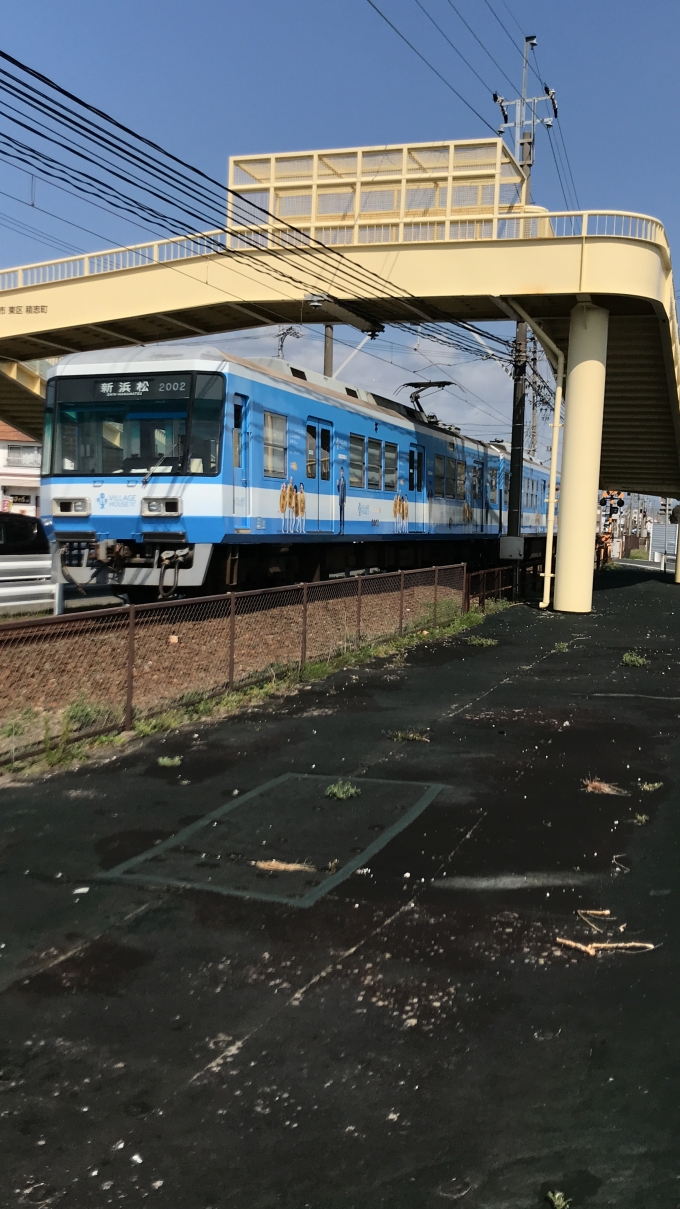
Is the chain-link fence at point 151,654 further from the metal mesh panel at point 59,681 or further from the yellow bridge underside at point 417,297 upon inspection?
the yellow bridge underside at point 417,297

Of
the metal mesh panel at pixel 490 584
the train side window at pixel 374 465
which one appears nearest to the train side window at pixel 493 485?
the metal mesh panel at pixel 490 584

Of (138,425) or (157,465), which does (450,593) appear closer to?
(157,465)

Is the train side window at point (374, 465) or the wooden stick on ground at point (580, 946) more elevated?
the train side window at point (374, 465)

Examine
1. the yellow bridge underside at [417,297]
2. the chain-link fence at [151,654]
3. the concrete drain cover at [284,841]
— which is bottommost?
the concrete drain cover at [284,841]

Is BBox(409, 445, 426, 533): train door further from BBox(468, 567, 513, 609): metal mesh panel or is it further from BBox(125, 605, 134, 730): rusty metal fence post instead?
BBox(125, 605, 134, 730): rusty metal fence post

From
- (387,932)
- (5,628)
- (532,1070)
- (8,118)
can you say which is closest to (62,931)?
(387,932)

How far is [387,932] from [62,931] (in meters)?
1.62

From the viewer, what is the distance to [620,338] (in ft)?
72.2

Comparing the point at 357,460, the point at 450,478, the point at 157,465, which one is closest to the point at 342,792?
the point at 157,465

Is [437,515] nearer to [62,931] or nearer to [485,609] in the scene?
[485,609]

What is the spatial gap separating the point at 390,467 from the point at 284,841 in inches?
574

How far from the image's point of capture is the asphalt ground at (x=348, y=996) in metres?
3.07

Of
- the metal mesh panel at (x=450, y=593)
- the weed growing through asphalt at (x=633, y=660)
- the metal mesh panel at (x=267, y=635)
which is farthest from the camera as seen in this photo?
the metal mesh panel at (x=450, y=593)

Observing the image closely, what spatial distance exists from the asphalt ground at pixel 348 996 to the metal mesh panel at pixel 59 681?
0.78 metres
